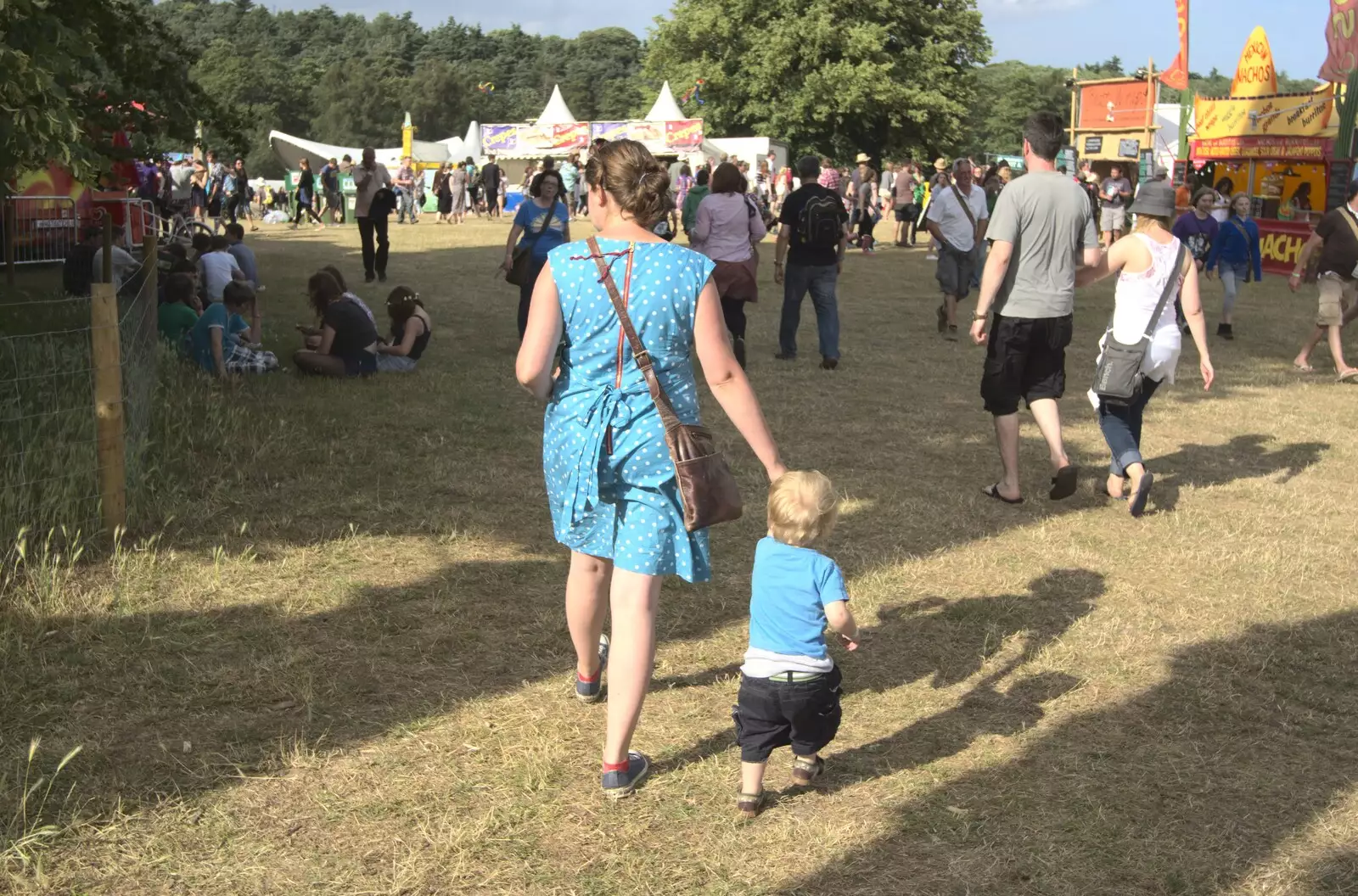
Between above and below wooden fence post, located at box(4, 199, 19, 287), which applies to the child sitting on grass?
below

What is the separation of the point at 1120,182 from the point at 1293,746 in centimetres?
2405

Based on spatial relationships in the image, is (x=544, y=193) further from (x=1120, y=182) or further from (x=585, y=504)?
(x=1120, y=182)

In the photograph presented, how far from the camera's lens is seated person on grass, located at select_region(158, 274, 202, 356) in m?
9.90

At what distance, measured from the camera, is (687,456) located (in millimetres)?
3490

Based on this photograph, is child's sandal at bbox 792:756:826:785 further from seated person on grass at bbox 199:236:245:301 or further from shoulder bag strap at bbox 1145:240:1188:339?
seated person on grass at bbox 199:236:245:301

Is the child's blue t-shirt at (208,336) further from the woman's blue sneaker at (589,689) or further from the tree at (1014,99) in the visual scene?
the tree at (1014,99)

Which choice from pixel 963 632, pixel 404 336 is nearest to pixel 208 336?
pixel 404 336

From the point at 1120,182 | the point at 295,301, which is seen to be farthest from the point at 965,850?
the point at 1120,182

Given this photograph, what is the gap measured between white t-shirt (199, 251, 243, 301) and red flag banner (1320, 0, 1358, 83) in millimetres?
19137

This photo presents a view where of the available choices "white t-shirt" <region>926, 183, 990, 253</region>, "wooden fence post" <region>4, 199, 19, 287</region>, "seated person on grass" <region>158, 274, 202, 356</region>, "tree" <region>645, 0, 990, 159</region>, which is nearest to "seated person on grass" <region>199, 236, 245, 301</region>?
"seated person on grass" <region>158, 274, 202, 356</region>

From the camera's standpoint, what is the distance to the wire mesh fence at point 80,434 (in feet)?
18.5

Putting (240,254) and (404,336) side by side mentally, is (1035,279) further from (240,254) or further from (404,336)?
(240,254)

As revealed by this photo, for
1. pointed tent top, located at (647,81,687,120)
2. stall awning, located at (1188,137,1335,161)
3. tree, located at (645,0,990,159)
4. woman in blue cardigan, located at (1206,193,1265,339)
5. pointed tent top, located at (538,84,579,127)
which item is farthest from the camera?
tree, located at (645,0,990,159)

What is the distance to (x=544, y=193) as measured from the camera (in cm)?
1034
